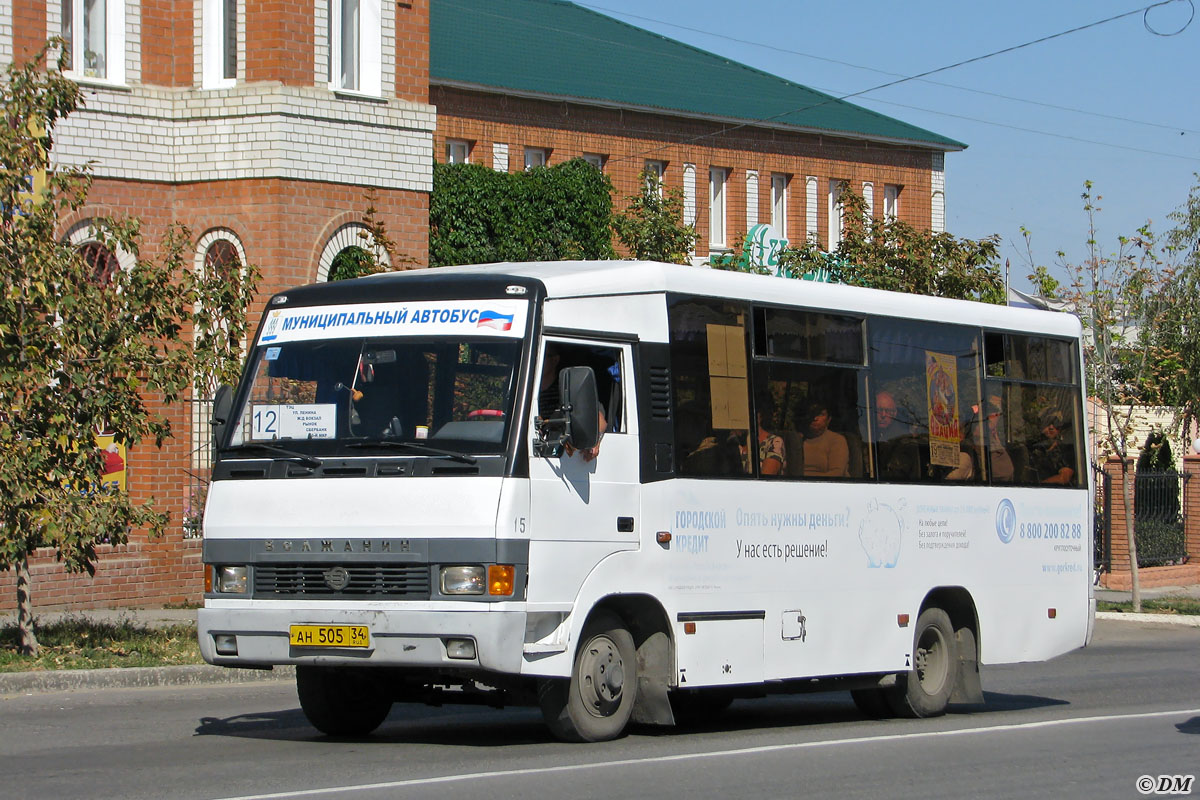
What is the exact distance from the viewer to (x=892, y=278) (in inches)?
1161

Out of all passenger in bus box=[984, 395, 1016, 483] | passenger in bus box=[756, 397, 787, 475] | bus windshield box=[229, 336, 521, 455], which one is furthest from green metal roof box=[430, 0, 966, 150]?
bus windshield box=[229, 336, 521, 455]

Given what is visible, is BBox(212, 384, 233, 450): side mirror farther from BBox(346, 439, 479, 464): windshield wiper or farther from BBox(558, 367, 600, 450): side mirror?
BBox(558, 367, 600, 450): side mirror

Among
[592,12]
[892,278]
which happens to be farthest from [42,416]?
[592,12]

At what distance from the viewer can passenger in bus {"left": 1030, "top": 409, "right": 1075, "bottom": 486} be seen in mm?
15109

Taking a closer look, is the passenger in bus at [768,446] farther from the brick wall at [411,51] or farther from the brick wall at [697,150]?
the brick wall at [697,150]

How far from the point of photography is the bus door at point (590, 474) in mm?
10531

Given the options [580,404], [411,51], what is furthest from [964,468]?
[411,51]

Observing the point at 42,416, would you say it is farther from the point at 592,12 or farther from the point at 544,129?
the point at 592,12

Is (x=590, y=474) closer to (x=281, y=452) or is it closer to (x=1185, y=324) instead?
(x=281, y=452)

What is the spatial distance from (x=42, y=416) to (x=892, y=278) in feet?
55.7

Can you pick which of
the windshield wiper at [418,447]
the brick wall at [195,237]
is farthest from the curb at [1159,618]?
the windshield wiper at [418,447]

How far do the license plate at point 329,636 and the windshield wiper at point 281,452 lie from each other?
973mm

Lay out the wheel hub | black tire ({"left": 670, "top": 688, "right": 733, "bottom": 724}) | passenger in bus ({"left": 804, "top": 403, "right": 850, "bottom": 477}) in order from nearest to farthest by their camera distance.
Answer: the wheel hub → passenger in bus ({"left": 804, "top": 403, "right": 850, "bottom": 477}) → black tire ({"left": 670, "top": 688, "right": 733, "bottom": 724})

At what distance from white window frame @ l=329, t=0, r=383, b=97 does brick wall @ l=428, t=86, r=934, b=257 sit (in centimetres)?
1476
